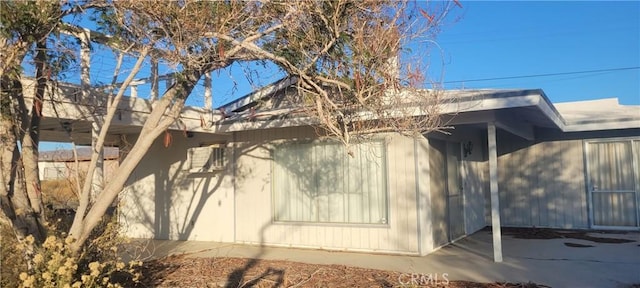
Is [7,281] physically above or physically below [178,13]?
below

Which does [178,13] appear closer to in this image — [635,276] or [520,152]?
[635,276]

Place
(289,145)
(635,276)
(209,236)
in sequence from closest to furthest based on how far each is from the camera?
(635,276)
(289,145)
(209,236)

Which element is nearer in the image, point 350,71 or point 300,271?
point 350,71

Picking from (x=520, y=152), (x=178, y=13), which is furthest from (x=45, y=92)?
(x=520, y=152)

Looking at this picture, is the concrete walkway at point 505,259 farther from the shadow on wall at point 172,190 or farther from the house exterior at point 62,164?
the house exterior at point 62,164

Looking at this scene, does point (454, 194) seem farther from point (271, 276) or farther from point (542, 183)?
point (271, 276)

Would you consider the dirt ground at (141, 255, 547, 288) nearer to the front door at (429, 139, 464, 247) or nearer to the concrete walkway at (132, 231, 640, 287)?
the concrete walkway at (132, 231, 640, 287)

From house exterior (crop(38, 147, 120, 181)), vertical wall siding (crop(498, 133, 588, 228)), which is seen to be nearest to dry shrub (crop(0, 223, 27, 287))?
house exterior (crop(38, 147, 120, 181))

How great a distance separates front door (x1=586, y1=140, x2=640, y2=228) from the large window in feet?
18.7

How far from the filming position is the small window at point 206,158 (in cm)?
1010

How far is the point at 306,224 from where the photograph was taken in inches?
366

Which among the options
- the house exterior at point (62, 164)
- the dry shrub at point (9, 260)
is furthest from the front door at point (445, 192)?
the dry shrub at point (9, 260)

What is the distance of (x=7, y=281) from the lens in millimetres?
5031

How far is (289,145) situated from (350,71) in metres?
4.43
